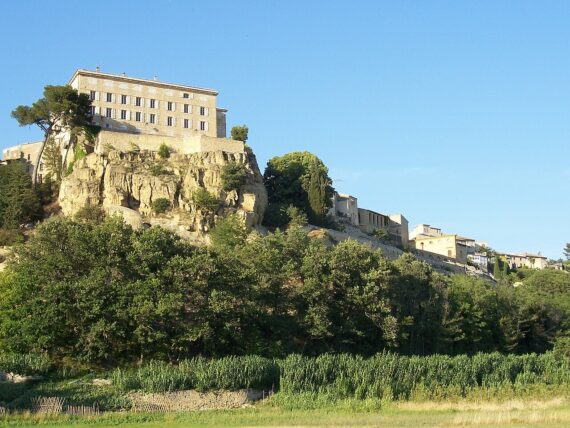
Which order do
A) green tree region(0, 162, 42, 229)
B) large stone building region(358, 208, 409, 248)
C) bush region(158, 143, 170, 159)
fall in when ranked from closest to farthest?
green tree region(0, 162, 42, 229), bush region(158, 143, 170, 159), large stone building region(358, 208, 409, 248)

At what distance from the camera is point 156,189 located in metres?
74.1

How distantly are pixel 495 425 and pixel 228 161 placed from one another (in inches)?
1962

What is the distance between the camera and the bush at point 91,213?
229 ft

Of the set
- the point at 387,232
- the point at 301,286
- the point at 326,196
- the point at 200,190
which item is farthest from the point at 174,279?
the point at 387,232

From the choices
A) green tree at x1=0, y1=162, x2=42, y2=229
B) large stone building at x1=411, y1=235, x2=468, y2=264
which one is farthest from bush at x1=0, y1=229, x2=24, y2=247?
large stone building at x1=411, y1=235, x2=468, y2=264

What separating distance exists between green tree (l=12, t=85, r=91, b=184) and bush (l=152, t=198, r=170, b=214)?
11.8 meters

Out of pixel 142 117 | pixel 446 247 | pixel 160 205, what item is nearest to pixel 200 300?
pixel 160 205

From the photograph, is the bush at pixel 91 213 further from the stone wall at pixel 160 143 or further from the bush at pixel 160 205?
the stone wall at pixel 160 143

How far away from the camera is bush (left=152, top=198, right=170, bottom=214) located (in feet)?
239

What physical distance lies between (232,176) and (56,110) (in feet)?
58.8

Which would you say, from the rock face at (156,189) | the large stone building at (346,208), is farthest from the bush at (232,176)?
the large stone building at (346,208)

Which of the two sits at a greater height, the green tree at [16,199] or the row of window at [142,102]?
the row of window at [142,102]

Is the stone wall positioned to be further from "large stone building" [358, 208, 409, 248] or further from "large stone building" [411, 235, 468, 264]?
"large stone building" [411, 235, 468, 264]

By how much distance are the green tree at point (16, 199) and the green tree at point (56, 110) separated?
2116 mm
